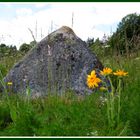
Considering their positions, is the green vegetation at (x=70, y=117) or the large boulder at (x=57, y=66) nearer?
the green vegetation at (x=70, y=117)

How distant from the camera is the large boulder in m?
6.18

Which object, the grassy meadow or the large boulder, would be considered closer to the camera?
the grassy meadow

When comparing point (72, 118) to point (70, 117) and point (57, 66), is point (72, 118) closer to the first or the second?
point (70, 117)

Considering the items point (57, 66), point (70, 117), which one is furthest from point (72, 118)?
point (57, 66)

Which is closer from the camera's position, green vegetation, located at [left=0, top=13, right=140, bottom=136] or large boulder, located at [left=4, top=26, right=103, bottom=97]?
green vegetation, located at [left=0, top=13, right=140, bottom=136]

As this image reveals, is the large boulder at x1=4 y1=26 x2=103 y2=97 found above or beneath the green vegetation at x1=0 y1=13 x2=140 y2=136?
above

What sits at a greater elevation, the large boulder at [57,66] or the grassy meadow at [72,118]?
the large boulder at [57,66]

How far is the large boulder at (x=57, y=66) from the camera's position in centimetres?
618

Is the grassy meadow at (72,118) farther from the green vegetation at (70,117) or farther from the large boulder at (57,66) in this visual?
the large boulder at (57,66)

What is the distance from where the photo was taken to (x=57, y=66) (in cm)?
648

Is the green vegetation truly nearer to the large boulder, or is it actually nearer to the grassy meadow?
the grassy meadow

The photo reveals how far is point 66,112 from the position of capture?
4.36m

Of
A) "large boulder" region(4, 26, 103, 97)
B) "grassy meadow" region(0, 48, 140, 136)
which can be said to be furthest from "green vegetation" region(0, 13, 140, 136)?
"large boulder" region(4, 26, 103, 97)

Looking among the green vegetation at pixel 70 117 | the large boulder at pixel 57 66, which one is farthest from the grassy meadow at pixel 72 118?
the large boulder at pixel 57 66
